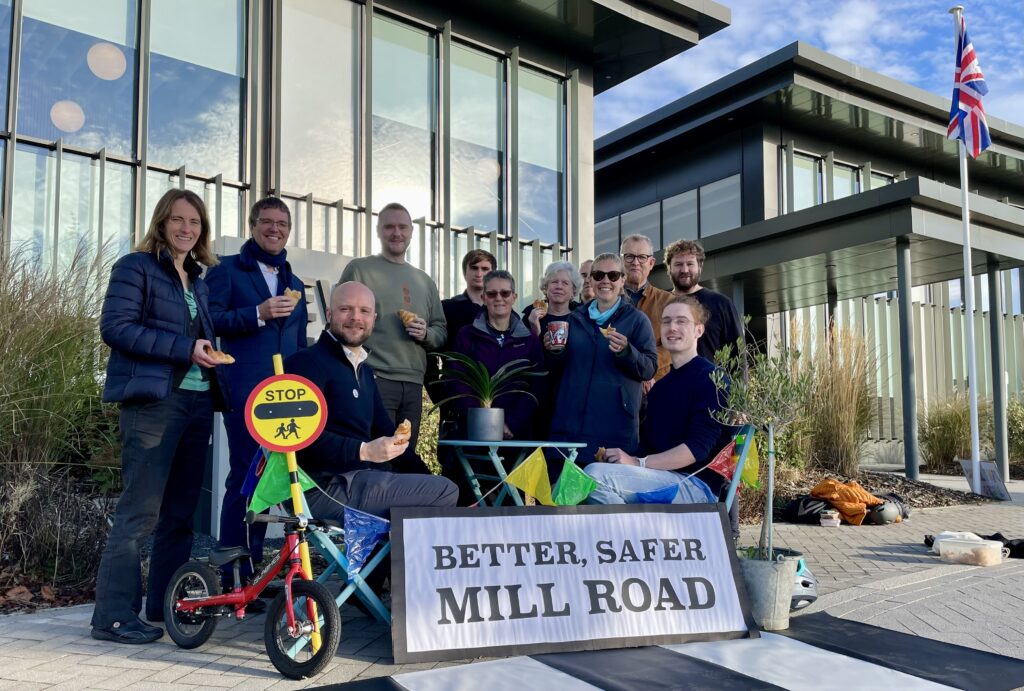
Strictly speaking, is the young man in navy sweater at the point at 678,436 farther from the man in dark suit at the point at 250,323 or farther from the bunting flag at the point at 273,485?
the man in dark suit at the point at 250,323

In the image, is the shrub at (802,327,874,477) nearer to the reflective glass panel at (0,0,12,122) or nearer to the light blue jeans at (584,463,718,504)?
the light blue jeans at (584,463,718,504)

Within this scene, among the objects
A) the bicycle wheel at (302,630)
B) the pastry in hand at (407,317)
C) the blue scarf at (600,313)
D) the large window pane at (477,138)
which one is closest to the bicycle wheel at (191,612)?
the bicycle wheel at (302,630)

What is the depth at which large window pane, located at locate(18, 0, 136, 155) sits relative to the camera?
→ 9.49 m

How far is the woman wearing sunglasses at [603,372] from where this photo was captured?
4.72 m

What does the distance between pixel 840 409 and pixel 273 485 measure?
9515 mm

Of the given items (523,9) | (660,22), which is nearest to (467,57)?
(523,9)

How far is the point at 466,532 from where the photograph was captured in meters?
3.70

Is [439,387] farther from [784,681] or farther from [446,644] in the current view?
[784,681]

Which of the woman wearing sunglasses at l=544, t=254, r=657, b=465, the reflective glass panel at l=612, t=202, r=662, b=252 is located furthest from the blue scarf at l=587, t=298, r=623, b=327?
the reflective glass panel at l=612, t=202, r=662, b=252

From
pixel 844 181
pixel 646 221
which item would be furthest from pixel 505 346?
pixel 844 181

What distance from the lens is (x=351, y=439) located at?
3730mm

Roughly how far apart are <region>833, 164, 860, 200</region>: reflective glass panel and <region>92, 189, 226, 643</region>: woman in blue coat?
18439mm

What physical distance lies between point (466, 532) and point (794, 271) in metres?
12.3

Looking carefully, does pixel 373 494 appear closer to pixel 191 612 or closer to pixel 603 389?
pixel 191 612
